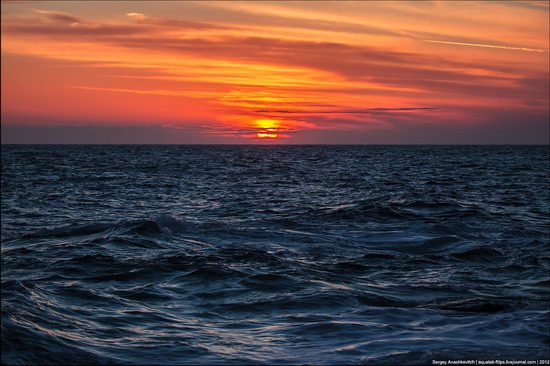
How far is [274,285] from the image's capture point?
11.8 m

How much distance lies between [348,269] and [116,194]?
20.7 meters

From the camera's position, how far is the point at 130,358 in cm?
772

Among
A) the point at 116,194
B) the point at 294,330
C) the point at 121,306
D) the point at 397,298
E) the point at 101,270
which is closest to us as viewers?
the point at 294,330

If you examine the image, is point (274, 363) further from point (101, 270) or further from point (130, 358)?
point (101, 270)

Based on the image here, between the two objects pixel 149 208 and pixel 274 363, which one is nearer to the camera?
pixel 274 363

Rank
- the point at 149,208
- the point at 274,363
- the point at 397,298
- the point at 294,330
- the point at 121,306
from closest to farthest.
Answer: the point at 274,363 → the point at 294,330 → the point at 121,306 → the point at 397,298 → the point at 149,208

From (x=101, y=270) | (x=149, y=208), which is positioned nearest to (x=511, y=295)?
(x=101, y=270)

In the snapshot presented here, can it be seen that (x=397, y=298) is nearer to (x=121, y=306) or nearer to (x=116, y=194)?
(x=121, y=306)

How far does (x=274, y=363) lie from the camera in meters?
7.57

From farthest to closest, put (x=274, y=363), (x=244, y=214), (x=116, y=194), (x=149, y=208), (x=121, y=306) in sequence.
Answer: (x=116, y=194), (x=149, y=208), (x=244, y=214), (x=121, y=306), (x=274, y=363)

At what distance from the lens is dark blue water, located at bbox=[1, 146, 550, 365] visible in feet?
26.6

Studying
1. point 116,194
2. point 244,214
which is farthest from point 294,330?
point 116,194

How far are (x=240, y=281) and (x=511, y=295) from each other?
485cm

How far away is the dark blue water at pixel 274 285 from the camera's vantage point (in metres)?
8.11
